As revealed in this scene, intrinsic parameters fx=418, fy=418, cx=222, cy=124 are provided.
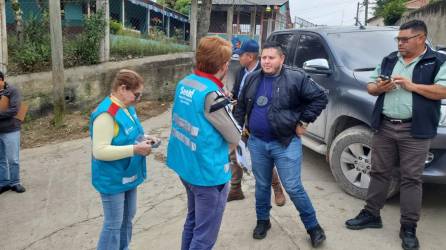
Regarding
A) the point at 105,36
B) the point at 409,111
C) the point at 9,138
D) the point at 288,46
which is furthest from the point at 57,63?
the point at 409,111

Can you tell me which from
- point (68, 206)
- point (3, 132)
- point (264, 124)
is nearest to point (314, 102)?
point (264, 124)

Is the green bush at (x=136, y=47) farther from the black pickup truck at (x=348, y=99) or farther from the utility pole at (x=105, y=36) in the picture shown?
the black pickup truck at (x=348, y=99)

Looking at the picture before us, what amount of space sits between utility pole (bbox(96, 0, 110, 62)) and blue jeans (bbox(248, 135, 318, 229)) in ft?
20.1

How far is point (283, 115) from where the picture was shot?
3.31 metres

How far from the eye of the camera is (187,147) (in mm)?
2705

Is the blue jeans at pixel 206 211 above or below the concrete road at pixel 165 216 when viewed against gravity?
above

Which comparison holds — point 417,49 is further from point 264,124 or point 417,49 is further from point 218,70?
point 218,70

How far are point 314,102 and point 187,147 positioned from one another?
3.99ft

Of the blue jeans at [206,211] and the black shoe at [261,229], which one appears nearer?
the blue jeans at [206,211]

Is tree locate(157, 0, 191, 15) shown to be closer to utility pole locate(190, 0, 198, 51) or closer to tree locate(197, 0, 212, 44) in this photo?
utility pole locate(190, 0, 198, 51)

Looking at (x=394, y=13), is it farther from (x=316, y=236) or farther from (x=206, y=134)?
(x=206, y=134)

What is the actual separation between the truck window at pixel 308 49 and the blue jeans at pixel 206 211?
116 inches

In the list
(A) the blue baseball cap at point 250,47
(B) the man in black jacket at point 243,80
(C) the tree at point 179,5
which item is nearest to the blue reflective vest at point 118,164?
(B) the man in black jacket at point 243,80

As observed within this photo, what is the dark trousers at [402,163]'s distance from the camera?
3.42 metres
